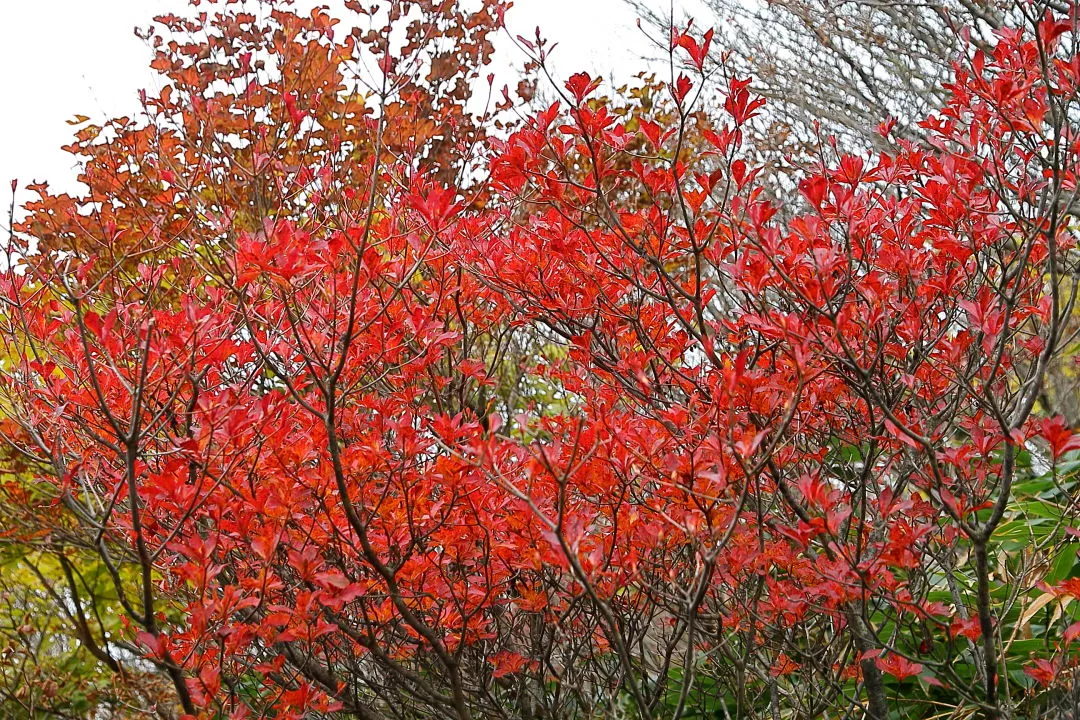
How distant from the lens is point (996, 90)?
2254mm

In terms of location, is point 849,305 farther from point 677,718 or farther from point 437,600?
point 437,600

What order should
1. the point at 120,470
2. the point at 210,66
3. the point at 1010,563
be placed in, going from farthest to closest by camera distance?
the point at 210,66 < the point at 1010,563 < the point at 120,470

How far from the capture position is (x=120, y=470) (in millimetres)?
2656

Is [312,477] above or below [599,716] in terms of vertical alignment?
above

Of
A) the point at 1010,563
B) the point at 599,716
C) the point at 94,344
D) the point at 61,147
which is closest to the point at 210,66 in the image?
the point at 61,147

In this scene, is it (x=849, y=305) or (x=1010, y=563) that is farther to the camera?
(x=1010, y=563)

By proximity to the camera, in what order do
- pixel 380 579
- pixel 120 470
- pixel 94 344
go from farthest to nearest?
pixel 94 344, pixel 120 470, pixel 380 579

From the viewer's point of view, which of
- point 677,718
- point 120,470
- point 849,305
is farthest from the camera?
point 120,470

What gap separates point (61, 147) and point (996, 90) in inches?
171

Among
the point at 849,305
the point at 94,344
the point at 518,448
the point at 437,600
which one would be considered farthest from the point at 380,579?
the point at 849,305

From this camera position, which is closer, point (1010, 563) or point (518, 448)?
point (518, 448)

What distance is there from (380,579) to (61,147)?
3.42 metres

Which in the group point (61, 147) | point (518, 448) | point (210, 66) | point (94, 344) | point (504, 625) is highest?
point (210, 66)

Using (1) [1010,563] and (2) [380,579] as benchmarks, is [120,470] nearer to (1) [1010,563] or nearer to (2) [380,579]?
(2) [380,579]
